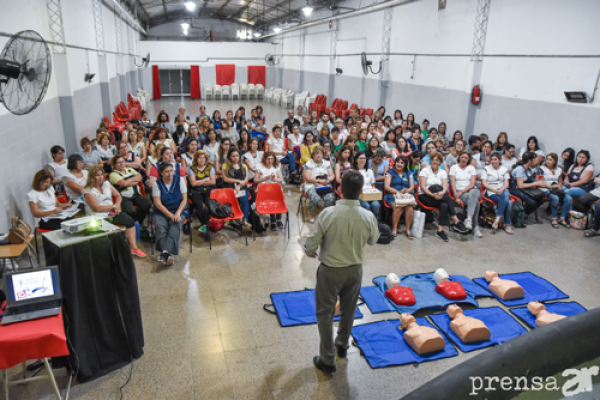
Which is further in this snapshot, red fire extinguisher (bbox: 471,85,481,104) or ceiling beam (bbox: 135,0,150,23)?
ceiling beam (bbox: 135,0,150,23)

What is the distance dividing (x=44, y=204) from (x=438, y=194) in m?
5.26

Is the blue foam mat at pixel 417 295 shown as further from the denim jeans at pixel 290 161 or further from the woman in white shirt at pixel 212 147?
the denim jeans at pixel 290 161

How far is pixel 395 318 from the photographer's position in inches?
162

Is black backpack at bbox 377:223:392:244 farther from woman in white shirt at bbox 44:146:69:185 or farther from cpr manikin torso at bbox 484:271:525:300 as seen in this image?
woman in white shirt at bbox 44:146:69:185

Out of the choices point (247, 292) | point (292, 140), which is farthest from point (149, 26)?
point (247, 292)

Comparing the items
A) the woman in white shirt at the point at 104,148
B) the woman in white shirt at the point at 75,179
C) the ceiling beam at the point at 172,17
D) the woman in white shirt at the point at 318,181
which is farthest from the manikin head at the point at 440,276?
the ceiling beam at the point at 172,17

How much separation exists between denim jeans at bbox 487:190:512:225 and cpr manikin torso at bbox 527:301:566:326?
2.57 meters

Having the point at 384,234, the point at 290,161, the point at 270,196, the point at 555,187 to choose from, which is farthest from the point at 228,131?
the point at 555,187

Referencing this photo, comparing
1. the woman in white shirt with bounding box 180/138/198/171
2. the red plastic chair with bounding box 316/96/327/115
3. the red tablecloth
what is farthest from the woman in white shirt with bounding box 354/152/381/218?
the red plastic chair with bounding box 316/96/327/115

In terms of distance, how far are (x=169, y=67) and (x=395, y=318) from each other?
25321 mm

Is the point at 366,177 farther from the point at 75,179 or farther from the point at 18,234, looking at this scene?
the point at 18,234

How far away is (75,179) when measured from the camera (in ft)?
17.5

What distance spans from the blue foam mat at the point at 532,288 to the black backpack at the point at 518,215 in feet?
5.89

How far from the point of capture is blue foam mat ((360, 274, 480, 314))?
426 centimetres
